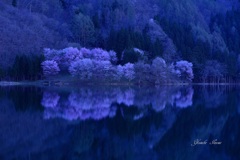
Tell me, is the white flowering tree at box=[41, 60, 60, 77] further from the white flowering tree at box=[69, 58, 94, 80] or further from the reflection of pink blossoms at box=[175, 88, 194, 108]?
the reflection of pink blossoms at box=[175, 88, 194, 108]

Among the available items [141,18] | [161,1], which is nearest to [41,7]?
[141,18]

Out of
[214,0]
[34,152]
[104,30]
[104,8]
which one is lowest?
[34,152]

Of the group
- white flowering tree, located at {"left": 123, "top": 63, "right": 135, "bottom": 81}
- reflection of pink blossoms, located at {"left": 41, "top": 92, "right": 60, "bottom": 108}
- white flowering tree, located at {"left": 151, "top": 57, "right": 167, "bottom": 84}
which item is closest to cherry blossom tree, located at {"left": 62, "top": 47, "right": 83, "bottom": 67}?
white flowering tree, located at {"left": 123, "top": 63, "right": 135, "bottom": 81}

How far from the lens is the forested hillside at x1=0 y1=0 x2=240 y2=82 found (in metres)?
94.7

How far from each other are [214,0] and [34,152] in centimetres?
18536

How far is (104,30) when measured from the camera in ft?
379

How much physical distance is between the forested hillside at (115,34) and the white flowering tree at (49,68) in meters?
2.16

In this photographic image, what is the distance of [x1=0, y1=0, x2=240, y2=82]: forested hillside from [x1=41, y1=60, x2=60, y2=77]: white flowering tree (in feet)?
7.09

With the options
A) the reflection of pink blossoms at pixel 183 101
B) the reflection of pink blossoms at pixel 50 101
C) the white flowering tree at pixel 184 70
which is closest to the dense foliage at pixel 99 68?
the white flowering tree at pixel 184 70

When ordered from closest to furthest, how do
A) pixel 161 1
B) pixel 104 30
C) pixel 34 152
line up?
1. pixel 34 152
2. pixel 104 30
3. pixel 161 1

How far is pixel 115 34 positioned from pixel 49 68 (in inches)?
1178

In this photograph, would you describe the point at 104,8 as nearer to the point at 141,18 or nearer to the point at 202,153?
the point at 141,18

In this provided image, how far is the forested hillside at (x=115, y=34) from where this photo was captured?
9469 cm

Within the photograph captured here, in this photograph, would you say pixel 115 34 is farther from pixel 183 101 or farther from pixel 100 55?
pixel 183 101
